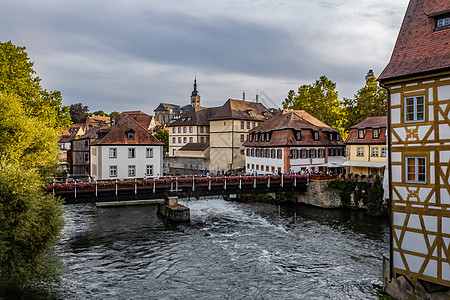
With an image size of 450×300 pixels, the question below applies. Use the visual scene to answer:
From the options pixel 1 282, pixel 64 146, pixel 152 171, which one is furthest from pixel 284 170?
pixel 64 146

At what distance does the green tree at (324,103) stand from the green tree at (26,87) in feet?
132

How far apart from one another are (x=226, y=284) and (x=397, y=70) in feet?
37.9

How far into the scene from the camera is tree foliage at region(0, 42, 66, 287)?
13.6m

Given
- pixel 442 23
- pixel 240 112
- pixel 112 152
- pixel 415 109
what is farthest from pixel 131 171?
pixel 442 23

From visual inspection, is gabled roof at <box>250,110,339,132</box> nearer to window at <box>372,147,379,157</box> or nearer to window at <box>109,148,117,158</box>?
window at <box>372,147,379,157</box>

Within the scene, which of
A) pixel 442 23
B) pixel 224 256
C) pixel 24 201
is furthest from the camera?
pixel 224 256

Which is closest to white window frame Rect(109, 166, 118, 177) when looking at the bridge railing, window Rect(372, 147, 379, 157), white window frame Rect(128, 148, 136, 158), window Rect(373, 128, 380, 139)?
white window frame Rect(128, 148, 136, 158)

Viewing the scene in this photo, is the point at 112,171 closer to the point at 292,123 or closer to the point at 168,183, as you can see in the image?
the point at 168,183

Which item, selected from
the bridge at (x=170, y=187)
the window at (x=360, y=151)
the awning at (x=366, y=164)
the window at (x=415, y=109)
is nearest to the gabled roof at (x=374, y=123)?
the window at (x=360, y=151)

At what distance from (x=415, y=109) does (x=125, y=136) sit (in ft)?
105

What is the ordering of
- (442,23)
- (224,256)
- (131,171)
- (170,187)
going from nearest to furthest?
(442,23) < (224,256) < (170,187) < (131,171)

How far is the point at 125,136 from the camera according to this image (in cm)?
3922

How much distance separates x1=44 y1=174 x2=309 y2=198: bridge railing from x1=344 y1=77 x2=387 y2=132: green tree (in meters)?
19.8

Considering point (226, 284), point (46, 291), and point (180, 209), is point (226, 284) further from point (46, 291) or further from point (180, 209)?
point (180, 209)
